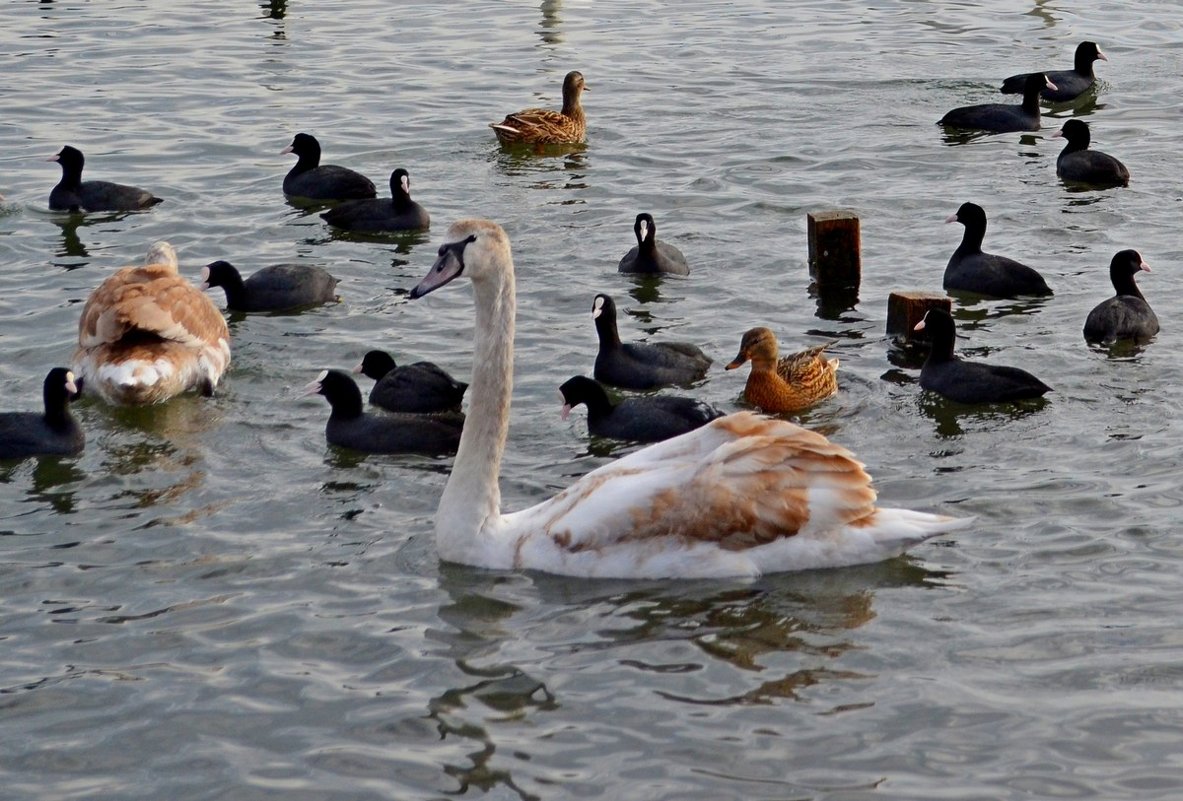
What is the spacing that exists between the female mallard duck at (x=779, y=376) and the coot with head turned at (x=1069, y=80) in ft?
36.4

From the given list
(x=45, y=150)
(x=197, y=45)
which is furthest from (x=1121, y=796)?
(x=197, y=45)

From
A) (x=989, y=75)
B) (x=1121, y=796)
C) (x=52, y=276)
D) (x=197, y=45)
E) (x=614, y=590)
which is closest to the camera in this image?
(x=1121, y=796)

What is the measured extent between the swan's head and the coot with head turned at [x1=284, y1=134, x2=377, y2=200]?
28.9 ft

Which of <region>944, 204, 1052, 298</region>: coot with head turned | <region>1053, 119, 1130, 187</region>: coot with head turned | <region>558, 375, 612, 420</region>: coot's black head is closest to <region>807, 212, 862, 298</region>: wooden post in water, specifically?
<region>944, 204, 1052, 298</region>: coot with head turned

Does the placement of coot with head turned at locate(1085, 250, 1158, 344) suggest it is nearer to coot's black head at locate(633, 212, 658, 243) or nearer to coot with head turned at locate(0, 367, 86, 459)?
coot's black head at locate(633, 212, 658, 243)

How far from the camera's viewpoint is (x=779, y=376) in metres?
12.7

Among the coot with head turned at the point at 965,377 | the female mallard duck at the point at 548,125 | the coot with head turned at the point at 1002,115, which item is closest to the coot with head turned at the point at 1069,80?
the coot with head turned at the point at 1002,115

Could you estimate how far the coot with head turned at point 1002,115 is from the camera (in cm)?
2108

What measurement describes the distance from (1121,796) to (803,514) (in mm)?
2610

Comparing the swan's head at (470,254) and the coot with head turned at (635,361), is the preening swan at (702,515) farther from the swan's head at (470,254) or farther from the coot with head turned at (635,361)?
the coot with head turned at (635,361)

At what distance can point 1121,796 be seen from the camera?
23.8 ft

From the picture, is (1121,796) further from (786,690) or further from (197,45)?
(197,45)

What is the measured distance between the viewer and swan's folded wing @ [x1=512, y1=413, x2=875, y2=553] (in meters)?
9.38

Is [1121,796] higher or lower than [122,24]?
lower
